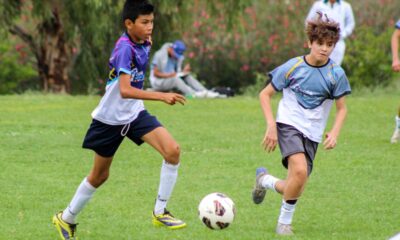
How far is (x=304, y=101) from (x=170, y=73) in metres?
11.9

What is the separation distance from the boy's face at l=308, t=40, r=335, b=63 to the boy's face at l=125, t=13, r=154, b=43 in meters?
1.23

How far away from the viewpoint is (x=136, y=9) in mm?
7059

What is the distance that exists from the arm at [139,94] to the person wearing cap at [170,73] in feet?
39.4

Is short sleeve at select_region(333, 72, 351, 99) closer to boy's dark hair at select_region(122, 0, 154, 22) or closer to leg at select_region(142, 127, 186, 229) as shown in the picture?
leg at select_region(142, 127, 186, 229)

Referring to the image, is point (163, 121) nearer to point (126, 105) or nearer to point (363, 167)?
point (363, 167)

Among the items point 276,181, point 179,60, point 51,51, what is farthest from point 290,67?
point 51,51

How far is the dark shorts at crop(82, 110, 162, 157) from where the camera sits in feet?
23.2

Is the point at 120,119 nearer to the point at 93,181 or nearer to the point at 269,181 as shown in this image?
the point at 93,181

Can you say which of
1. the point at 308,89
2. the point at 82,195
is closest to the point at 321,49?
the point at 308,89

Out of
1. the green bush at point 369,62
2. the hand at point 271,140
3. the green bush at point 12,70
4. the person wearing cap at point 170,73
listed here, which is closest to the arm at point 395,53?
the hand at point 271,140

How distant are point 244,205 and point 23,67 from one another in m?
15.2

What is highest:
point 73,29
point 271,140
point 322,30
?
point 322,30

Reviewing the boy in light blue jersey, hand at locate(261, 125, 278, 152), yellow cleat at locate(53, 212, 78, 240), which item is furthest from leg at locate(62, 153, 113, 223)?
the boy in light blue jersey

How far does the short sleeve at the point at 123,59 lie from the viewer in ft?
22.8
